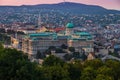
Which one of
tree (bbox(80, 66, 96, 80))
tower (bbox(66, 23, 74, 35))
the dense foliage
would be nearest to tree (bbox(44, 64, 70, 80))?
the dense foliage

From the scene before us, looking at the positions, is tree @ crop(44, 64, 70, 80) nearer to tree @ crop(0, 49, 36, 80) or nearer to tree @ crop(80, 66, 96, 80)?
tree @ crop(80, 66, 96, 80)

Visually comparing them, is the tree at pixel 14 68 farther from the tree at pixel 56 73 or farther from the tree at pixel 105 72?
the tree at pixel 105 72

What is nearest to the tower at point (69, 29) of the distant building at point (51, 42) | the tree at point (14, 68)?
the distant building at point (51, 42)

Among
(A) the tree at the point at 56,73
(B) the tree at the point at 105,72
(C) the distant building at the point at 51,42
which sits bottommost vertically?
(C) the distant building at the point at 51,42

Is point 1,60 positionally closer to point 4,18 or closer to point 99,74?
point 99,74

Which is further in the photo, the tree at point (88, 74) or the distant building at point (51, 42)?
the distant building at point (51, 42)

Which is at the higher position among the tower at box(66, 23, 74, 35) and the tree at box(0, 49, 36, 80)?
the tree at box(0, 49, 36, 80)

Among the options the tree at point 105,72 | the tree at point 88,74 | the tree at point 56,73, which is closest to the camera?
the tree at point 56,73

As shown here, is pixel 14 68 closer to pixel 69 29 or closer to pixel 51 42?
pixel 51 42
